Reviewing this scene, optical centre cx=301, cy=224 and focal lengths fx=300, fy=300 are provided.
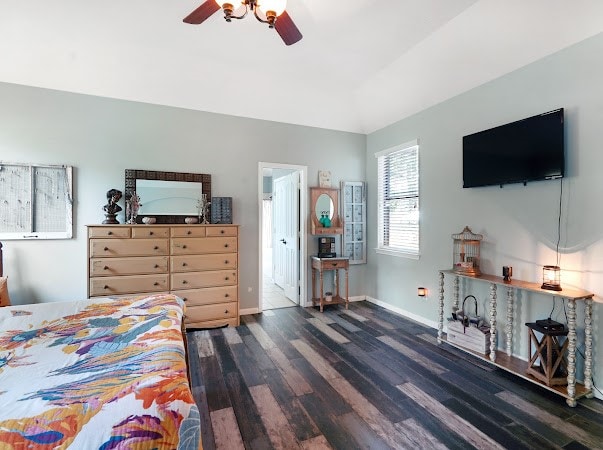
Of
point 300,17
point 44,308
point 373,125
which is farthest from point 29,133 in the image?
point 373,125

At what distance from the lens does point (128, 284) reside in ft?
11.1

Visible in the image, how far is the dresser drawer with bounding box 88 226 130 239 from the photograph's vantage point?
10.7ft

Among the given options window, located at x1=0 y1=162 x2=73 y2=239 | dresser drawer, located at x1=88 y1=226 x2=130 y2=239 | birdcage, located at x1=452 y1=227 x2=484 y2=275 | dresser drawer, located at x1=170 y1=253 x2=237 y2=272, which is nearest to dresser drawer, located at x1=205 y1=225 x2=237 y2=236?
dresser drawer, located at x1=170 y1=253 x2=237 y2=272

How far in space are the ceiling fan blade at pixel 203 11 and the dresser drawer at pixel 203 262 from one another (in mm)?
2475

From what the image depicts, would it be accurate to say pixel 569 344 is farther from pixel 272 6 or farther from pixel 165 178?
pixel 165 178

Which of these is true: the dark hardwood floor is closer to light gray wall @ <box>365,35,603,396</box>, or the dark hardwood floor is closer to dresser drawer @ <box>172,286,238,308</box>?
dresser drawer @ <box>172,286,238,308</box>

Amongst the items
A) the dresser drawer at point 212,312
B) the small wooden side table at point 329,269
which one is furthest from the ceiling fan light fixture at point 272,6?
the small wooden side table at point 329,269

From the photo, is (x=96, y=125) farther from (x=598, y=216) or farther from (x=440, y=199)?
(x=598, y=216)

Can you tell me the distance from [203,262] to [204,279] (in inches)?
8.4

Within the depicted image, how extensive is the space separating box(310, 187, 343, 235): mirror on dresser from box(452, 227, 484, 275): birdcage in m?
1.78

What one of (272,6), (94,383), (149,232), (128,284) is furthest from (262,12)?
(128,284)

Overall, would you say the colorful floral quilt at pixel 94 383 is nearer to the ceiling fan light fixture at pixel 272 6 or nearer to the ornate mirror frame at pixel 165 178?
the ceiling fan light fixture at pixel 272 6

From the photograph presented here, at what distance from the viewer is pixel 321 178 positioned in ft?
15.8

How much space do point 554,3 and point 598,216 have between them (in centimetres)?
169
